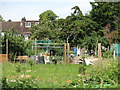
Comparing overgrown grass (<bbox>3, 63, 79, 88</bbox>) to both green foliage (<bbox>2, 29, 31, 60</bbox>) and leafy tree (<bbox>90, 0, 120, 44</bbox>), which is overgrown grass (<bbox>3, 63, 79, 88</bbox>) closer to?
green foliage (<bbox>2, 29, 31, 60</bbox>)

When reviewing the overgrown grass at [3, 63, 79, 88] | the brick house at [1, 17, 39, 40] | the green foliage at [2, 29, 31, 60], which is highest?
the brick house at [1, 17, 39, 40]

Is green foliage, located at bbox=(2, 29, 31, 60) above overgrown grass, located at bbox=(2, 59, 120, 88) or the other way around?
above

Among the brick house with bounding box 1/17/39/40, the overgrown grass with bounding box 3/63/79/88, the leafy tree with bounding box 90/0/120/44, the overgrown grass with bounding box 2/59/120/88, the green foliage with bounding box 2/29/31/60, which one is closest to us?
the overgrown grass with bounding box 2/59/120/88

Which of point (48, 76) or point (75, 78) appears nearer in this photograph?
point (75, 78)

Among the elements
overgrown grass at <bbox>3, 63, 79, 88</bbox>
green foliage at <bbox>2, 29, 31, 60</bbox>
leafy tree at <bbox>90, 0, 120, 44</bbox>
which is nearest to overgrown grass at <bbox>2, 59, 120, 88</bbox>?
overgrown grass at <bbox>3, 63, 79, 88</bbox>

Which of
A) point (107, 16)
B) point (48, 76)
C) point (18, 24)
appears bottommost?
point (48, 76)

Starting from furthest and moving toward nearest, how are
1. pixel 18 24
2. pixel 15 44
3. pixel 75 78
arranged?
1. pixel 18 24
2. pixel 15 44
3. pixel 75 78

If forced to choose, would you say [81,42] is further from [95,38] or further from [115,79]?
[115,79]

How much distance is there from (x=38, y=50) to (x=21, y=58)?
1648mm

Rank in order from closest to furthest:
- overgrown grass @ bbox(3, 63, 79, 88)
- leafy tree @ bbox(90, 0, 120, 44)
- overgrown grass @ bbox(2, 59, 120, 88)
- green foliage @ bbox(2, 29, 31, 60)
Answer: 1. overgrown grass @ bbox(2, 59, 120, 88)
2. overgrown grass @ bbox(3, 63, 79, 88)
3. green foliage @ bbox(2, 29, 31, 60)
4. leafy tree @ bbox(90, 0, 120, 44)

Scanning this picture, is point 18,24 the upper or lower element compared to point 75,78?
upper

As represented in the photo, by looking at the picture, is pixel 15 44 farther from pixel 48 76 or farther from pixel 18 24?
pixel 18 24

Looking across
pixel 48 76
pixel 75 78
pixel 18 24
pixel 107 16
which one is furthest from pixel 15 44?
pixel 18 24

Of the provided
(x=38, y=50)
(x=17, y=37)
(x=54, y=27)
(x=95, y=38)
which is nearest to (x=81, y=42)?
(x=95, y=38)
